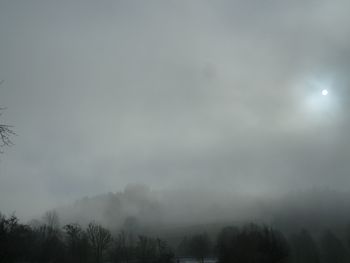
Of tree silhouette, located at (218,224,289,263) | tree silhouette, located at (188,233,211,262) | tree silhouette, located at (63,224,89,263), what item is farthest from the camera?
tree silhouette, located at (188,233,211,262)

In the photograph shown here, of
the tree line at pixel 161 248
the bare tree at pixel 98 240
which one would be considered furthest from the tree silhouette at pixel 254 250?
the bare tree at pixel 98 240

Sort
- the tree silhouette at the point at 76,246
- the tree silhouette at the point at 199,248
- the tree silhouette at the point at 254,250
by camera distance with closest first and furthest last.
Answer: the tree silhouette at the point at 254,250
the tree silhouette at the point at 76,246
the tree silhouette at the point at 199,248

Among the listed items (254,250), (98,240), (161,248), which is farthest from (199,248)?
(254,250)

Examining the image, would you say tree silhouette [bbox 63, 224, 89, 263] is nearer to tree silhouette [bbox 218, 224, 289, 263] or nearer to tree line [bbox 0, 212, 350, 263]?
tree line [bbox 0, 212, 350, 263]

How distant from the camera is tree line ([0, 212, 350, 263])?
77.4 metres

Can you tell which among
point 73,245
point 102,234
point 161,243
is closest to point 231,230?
point 161,243

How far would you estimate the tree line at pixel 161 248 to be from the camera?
7744cm

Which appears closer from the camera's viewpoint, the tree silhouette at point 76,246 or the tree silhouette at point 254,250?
the tree silhouette at point 254,250

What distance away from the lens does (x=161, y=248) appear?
107 metres

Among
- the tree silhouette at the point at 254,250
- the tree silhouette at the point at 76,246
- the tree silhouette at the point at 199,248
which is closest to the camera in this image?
the tree silhouette at the point at 254,250

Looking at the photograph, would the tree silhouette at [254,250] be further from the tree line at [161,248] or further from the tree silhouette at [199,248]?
the tree silhouette at [199,248]

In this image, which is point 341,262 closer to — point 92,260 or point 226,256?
point 226,256

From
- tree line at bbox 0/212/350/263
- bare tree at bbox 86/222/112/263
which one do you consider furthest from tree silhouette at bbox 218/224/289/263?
bare tree at bbox 86/222/112/263

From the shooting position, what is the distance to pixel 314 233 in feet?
518
